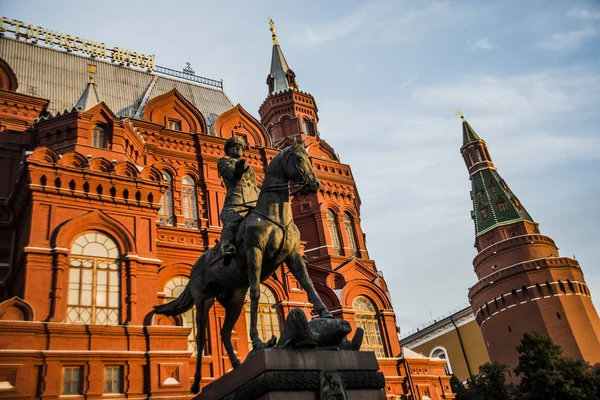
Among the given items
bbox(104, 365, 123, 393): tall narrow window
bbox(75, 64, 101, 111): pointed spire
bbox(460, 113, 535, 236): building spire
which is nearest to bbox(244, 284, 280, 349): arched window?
bbox(104, 365, 123, 393): tall narrow window

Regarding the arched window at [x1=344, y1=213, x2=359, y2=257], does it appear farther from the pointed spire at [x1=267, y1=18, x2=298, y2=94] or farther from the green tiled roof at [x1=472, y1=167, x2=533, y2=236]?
the green tiled roof at [x1=472, y1=167, x2=533, y2=236]

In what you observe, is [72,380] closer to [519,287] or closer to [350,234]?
[350,234]

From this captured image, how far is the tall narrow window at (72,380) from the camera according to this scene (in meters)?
14.8

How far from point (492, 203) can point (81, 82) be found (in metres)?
42.3

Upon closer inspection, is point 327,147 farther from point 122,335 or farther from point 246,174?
point 246,174

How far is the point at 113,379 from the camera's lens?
51.0 ft

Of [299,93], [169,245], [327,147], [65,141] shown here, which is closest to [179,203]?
[169,245]

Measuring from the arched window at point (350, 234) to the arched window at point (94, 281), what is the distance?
13.7 meters

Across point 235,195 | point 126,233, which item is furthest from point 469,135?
point 235,195

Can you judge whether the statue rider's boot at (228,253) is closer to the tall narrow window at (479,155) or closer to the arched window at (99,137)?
the arched window at (99,137)

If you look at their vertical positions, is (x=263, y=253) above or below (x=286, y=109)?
below

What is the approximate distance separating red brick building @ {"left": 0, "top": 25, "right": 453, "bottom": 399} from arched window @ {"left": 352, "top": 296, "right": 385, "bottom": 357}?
0.22 ft

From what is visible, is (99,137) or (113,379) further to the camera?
(99,137)

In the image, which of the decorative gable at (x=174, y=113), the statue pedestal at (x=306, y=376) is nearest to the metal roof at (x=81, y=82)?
the decorative gable at (x=174, y=113)
